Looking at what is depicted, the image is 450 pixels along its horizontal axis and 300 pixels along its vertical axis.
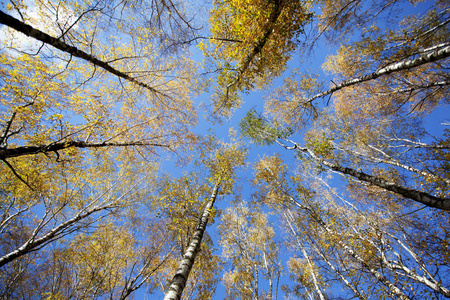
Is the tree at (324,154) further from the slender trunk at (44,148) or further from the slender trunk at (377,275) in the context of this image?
the slender trunk at (44,148)

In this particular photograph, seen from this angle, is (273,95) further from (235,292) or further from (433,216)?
(235,292)

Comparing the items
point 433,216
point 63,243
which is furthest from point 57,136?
point 433,216

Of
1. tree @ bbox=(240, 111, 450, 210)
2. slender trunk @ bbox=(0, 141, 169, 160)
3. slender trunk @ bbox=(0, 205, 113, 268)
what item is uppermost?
tree @ bbox=(240, 111, 450, 210)

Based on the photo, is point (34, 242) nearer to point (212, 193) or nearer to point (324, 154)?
point (212, 193)

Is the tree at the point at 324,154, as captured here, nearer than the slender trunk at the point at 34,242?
Yes

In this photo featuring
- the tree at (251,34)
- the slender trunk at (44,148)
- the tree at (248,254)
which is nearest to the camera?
the slender trunk at (44,148)

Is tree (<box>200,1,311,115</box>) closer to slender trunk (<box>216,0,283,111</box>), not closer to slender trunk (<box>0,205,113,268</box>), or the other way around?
slender trunk (<box>216,0,283,111</box>)

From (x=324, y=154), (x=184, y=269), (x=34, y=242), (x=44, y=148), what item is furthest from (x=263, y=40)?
(x=34, y=242)

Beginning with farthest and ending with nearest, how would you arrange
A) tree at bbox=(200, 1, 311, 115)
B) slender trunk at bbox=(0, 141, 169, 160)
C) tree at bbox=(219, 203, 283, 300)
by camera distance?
tree at bbox=(219, 203, 283, 300), tree at bbox=(200, 1, 311, 115), slender trunk at bbox=(0, 141, 169, 160)

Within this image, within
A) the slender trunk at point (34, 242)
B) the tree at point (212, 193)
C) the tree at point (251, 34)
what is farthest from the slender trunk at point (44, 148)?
the tree at point (251, 34)

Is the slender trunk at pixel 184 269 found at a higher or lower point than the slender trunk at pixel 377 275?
lower

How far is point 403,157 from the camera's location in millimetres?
7621

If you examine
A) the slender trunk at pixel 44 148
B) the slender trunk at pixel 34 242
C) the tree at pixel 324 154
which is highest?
the tree at pixel 324 154

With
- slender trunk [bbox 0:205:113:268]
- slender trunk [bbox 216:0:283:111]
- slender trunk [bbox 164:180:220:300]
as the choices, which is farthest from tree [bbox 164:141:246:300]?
slender trunk [bbox 216:0:283:111]
